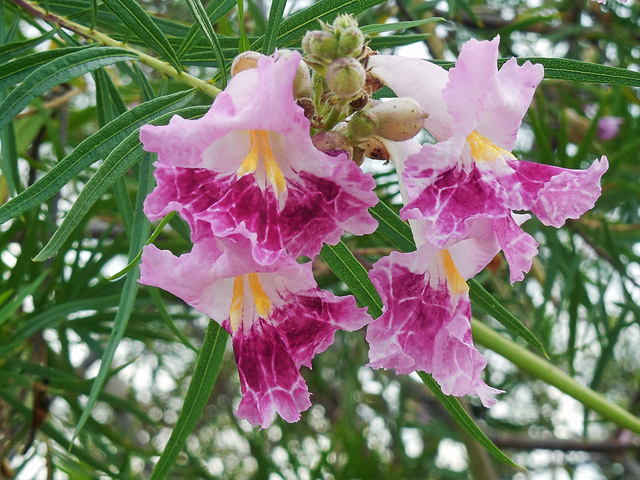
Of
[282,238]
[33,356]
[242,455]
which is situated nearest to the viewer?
[282,238]

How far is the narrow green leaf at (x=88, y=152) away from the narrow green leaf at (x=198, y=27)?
126 mm

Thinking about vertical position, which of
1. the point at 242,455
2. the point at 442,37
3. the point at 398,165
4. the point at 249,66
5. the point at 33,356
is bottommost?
the point at 242,455

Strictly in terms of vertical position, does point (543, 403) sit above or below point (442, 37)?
below

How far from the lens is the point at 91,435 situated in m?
1.33

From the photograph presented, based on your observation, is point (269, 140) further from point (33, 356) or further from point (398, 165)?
point (33, 356)

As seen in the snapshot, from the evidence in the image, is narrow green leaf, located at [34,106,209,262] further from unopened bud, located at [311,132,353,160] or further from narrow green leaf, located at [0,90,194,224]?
unopened bud, located at [311,132,353,160]

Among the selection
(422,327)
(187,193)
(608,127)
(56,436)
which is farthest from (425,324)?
(608,127)

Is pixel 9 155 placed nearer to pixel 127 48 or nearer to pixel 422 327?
pixel 127 48

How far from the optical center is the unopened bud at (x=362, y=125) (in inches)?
19.8

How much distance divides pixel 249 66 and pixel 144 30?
0.54 feet

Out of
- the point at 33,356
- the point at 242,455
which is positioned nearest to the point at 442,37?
the point at 33,356

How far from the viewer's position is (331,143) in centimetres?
49

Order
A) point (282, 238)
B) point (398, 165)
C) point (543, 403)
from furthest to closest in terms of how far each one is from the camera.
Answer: point (543, 403) < point (398, 165) < point (282, 238)

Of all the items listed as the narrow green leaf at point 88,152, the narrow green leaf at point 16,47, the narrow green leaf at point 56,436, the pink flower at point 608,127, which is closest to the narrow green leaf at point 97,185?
the narrow green leaf at point 88,152
